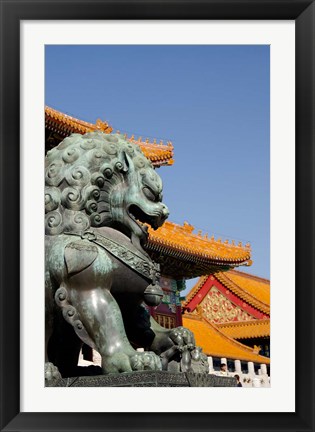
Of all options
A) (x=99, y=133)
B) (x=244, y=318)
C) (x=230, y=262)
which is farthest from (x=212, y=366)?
(x=99, y=133)

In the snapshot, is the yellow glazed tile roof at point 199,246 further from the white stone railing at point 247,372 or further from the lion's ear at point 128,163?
the lion's ear at point 128,163

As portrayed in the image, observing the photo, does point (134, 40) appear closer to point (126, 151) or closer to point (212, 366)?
point (126, 151)

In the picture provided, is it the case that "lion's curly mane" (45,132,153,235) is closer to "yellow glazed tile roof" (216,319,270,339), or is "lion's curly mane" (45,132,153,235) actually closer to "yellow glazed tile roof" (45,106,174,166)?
"yellow glazed tile roof" (45,106,174,166)

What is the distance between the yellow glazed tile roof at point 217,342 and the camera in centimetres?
2856

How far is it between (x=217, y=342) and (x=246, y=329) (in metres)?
3.64

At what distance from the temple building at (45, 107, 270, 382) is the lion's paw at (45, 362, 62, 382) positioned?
14789mm

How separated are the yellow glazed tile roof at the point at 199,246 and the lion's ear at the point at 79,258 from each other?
744 inches

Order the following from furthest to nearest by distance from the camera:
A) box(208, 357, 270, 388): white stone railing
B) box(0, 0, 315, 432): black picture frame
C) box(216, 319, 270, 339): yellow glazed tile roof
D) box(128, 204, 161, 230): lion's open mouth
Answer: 1. box(216, 319, 270, 339): yellow glazed tile roof
2. box(208, 357, 270, 388): white stone railing
3. box(128, 204, 161, 230): lion's open mouth
4. box(0, 0, 315, 432): black picture frame

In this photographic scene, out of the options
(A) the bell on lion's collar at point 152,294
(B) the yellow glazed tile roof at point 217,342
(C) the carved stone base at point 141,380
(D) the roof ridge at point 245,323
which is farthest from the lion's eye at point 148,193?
(D) the roof ridge at point 245,323

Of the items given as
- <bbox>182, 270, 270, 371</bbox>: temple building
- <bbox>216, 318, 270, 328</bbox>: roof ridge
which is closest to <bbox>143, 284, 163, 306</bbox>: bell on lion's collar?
<bbox>182, 270, 270, 371</bbox>: temple building

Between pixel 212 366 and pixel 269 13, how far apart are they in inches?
921

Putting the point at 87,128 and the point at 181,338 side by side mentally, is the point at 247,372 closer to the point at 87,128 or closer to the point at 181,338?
the point at 87,128

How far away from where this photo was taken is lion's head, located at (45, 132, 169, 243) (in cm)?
504
